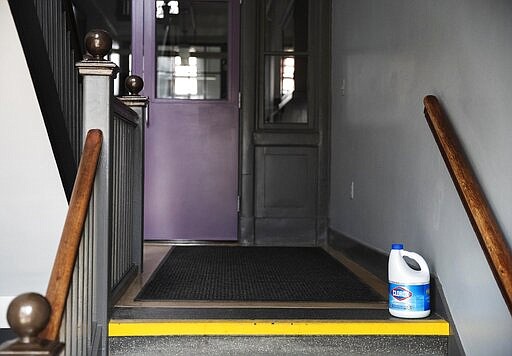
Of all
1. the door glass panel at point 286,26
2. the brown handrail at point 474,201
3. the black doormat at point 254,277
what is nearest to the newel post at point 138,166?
the black doormat at point 254,277

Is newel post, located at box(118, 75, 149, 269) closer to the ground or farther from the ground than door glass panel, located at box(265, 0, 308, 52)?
closer to the ground

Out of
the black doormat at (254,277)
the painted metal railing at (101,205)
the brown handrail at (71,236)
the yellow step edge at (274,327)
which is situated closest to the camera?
the brown handrail at (71,236)

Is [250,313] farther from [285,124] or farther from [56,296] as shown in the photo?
[285,124]

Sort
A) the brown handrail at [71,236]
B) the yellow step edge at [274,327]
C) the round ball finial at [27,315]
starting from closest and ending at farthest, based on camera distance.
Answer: the round ball finial at [27,315]
the brown handrail at [71,236]
the yellow step edge at [274,327]

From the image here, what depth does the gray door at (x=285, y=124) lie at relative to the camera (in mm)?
4938

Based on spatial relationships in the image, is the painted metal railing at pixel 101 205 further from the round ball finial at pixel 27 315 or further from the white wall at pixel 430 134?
the white wall at pixel 430 134

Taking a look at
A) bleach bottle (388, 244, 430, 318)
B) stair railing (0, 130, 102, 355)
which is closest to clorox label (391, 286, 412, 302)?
bleach bottle (388, 244, 430, 318)

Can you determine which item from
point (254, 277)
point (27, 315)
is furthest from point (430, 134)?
point (27, 315)

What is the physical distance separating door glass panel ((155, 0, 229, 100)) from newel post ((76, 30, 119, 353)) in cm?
264

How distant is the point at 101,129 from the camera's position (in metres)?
2.29

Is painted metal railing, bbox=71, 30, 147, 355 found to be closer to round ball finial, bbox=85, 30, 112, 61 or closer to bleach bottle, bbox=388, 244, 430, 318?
round ball finial, bbox=85, 30, 112, 61

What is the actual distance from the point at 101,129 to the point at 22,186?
2602 mm

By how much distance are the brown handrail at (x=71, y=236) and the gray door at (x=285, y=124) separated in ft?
9.05

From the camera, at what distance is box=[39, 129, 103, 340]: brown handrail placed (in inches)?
62.2
